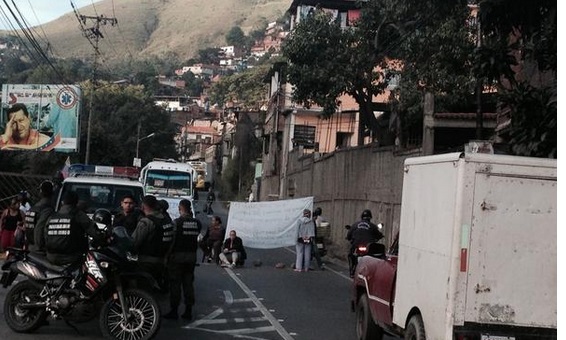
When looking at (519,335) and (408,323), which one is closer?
(519,335)

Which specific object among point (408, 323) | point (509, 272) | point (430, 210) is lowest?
point (408, 323)

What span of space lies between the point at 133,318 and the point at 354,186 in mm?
20526

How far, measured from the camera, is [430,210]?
7418mm

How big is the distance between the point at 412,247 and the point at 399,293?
0.62 m

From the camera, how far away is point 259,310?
42.5ft

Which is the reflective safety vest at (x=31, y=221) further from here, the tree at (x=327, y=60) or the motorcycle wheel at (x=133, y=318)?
the tree at (x=327, y=60)

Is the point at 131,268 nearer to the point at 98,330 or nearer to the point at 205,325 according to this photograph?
the point at 98,330

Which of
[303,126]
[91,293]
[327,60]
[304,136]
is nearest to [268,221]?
[327,60]

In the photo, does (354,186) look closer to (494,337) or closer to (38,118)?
(38,118)

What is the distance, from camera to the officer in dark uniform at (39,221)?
9789mm

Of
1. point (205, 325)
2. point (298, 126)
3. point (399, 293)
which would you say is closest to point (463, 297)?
point (399, 293)

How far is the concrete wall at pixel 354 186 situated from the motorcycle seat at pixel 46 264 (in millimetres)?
13481

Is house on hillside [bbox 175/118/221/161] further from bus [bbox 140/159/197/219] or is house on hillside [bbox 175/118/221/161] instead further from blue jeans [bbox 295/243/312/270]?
blue jeans [bbox 295/243/312/270]

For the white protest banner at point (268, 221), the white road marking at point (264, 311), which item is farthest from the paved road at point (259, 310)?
the white protest banner at point (268, 221)
